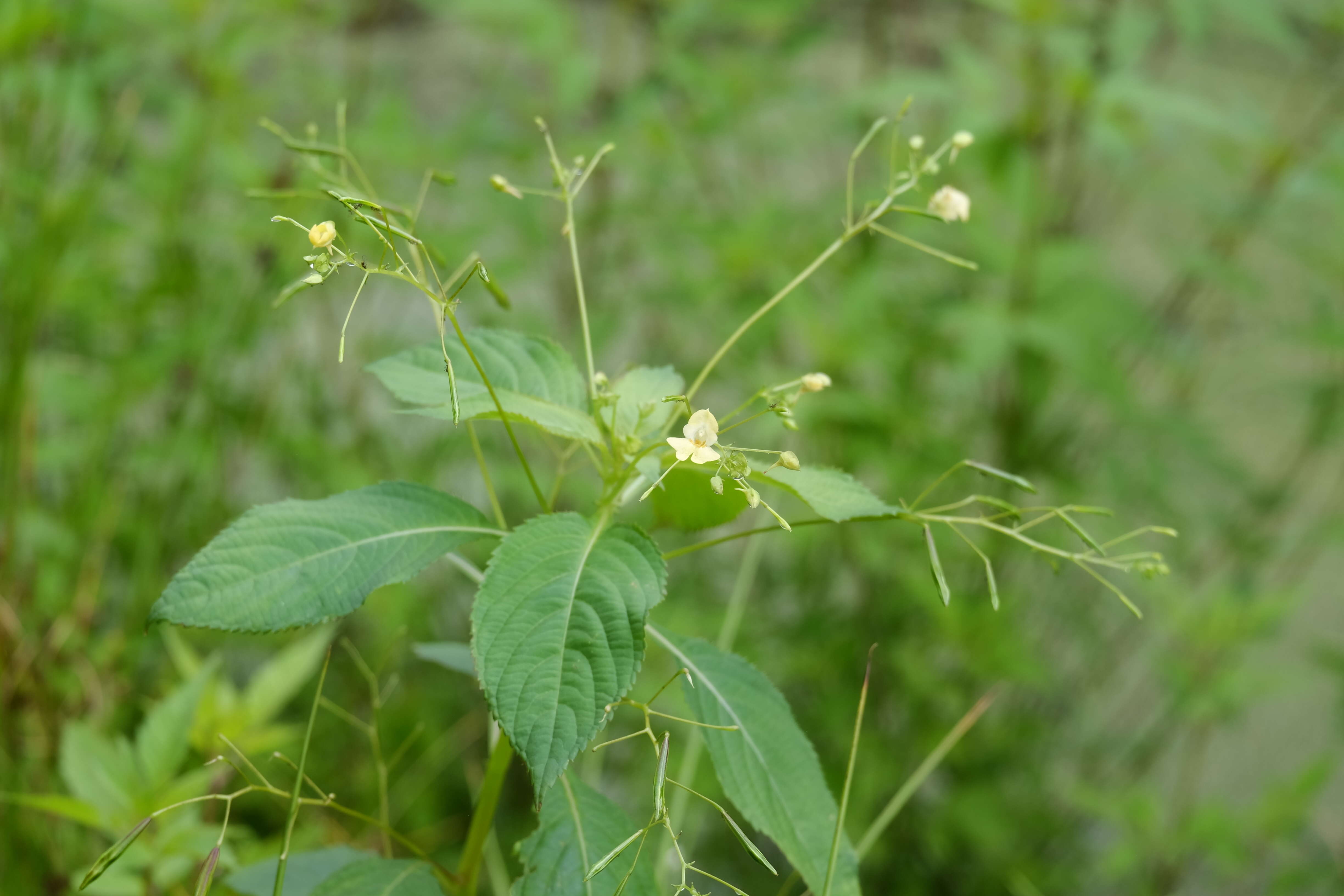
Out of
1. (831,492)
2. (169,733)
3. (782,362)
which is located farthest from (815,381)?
(782,362)

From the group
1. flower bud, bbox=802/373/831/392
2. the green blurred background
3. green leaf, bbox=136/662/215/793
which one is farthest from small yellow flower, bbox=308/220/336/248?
the green blurred background

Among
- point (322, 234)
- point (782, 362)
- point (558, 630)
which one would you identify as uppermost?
point (322, 234)

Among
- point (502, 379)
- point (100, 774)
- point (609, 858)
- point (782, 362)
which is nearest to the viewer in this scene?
point (609, 858)

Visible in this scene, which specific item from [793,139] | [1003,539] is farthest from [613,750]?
[793,139]

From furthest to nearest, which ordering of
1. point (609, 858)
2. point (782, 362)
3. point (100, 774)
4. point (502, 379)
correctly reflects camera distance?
point (782, 362), point (100, 774), point (502, 379), point (609, 858)

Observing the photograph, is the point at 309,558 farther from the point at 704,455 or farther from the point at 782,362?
the point at 782,362

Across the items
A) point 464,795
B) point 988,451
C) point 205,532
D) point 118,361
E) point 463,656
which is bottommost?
point 464,795

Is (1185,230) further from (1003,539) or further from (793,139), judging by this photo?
(1003,539)
